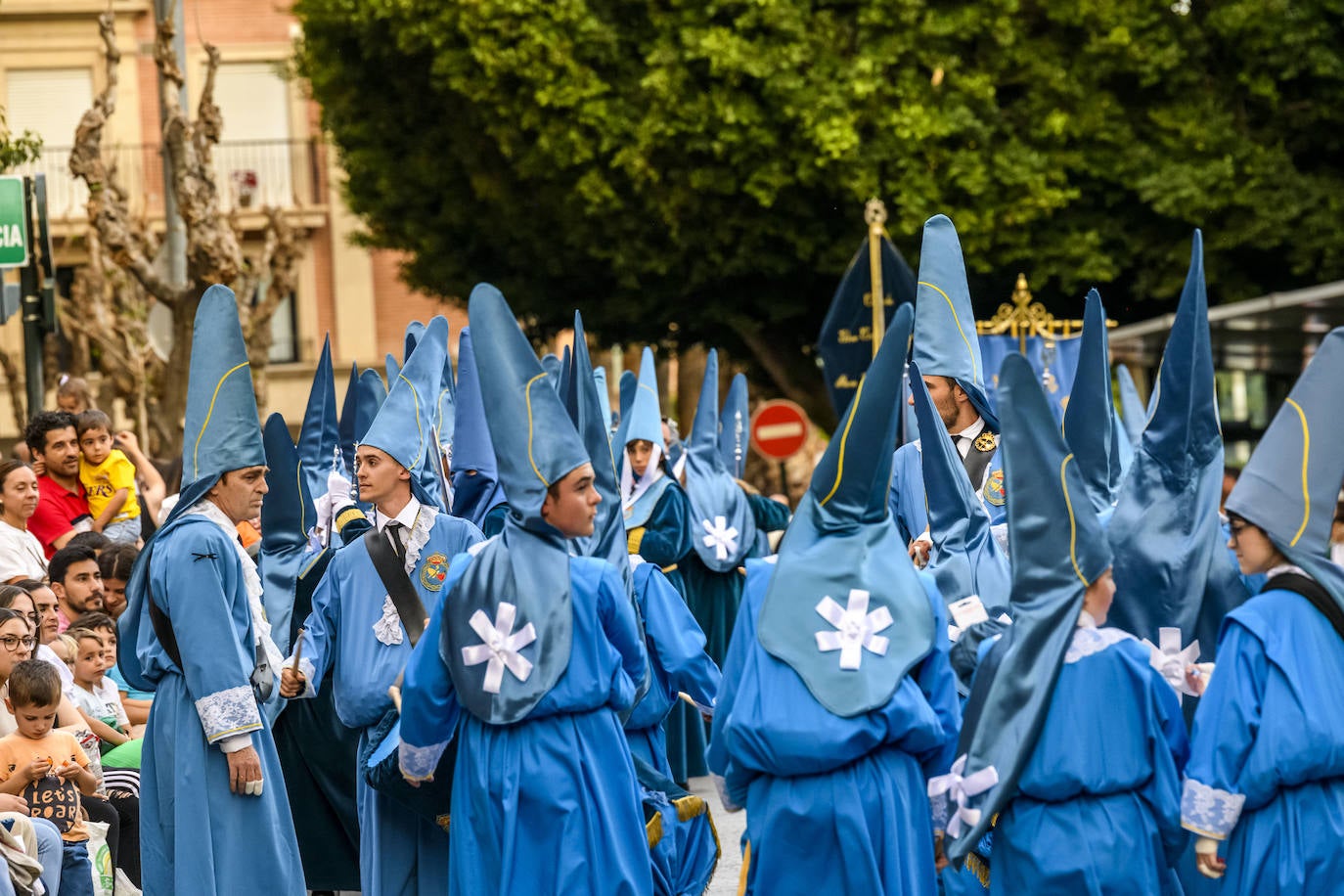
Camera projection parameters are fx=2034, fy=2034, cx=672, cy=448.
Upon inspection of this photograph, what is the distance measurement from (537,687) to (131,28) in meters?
30.6

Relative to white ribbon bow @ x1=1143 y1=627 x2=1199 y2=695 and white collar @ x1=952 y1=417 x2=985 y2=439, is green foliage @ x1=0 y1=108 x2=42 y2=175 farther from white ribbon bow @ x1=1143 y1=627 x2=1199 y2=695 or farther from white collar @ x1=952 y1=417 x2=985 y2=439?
white ribbon bow @ x1=1143 y1=627 x2=1199 y2=695

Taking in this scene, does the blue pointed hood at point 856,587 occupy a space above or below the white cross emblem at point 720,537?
above

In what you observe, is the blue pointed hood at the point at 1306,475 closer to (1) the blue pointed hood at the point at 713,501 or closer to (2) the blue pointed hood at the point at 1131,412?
(2) the blue pointed hood at the point at 1131,412

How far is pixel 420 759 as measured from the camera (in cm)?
623

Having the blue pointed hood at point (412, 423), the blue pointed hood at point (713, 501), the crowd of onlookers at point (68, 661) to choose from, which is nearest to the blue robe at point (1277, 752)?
the blue pointed hood at point (412, 423)

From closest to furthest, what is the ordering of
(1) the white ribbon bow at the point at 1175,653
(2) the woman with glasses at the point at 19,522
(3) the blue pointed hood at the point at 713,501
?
(1) the white ribbon bow at the point at 1175,653 → (2) the woman with glasses at the point at 19,522 → (3) the blue pointed hood at the point at 713,501

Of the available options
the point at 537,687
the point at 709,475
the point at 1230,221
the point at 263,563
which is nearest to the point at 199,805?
the point at 537,687

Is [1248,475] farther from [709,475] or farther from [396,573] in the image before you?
[709,475]

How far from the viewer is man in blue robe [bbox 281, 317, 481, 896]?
7031 mm

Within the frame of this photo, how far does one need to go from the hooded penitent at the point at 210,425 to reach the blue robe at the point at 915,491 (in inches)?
103

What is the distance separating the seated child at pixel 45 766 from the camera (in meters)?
7.21

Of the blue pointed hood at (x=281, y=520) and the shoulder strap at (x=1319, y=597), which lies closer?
the shoulder strap at (x=1319, y=597)

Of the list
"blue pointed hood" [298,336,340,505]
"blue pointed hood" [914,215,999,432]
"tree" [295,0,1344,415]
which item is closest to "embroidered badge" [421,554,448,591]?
"blue pointed hood" [914,215,999,432]

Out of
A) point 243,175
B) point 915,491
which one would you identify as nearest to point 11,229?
point 915,491
